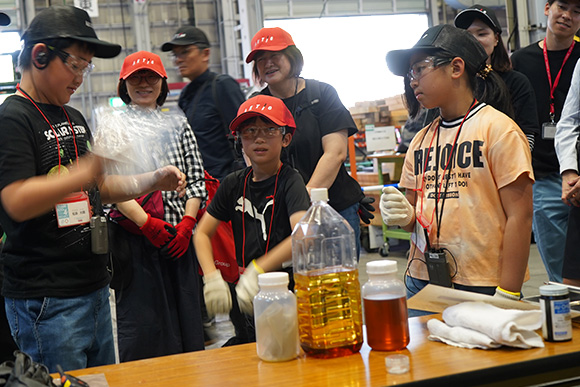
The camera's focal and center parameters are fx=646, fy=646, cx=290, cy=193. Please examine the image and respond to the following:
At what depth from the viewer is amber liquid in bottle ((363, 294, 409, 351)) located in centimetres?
142

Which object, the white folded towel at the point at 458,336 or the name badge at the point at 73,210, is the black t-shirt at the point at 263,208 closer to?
the name badge at the point at 73,210

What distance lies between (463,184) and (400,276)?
4.24m

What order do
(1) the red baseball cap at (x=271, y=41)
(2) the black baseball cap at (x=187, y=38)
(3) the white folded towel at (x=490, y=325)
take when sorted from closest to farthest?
(3) the white folded towel at (x=490, y=325)
(1) the red baseball cap at (x=271, y=41)
(2) the black baseball cap at (x=187, y=38)

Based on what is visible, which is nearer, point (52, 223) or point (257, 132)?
point (52, 223)

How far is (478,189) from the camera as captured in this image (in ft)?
6.24

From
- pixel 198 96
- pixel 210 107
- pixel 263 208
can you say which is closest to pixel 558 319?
pixel 263 208

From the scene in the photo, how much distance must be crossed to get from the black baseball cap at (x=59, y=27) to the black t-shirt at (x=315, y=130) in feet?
3.30

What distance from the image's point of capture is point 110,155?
161 cm

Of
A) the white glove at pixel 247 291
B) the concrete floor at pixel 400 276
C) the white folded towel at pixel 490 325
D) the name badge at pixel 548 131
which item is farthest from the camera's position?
the concrete floor at pixel 400 276

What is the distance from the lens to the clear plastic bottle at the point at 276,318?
142 cm

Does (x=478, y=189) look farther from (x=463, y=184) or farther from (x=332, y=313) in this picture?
(x=332, y=313)

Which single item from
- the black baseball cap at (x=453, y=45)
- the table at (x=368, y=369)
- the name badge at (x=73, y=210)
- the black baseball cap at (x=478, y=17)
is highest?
the black baseball cap at (x=478, y=17)

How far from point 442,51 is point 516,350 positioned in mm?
960

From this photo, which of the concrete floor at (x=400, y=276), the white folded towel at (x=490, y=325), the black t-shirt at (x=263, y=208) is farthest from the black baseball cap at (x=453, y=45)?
the concrete floor at (x=400, y=276)
